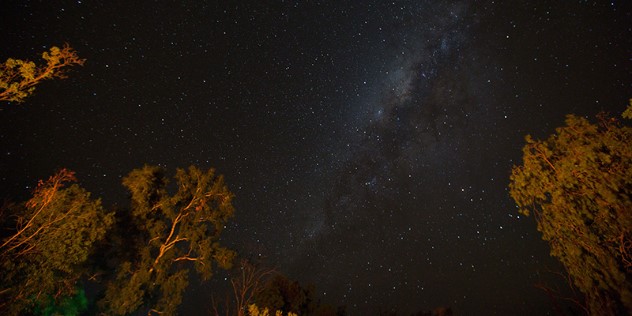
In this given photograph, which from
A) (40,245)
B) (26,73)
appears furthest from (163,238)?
(26,73)

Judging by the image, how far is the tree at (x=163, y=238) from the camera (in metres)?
14.4

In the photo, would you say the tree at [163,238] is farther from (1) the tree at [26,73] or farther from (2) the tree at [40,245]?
(1) the tree at [26,73]

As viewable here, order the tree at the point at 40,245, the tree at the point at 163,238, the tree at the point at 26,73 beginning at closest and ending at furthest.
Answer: the tree at the point at 26,73 → the tree at the point at 40,245 → the tree at the point at 163,238

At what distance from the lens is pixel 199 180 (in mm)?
16484

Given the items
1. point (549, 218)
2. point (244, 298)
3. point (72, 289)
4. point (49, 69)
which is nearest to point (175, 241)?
point (72, 289)

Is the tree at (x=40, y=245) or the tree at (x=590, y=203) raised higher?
the tree at (x=40, y=245)

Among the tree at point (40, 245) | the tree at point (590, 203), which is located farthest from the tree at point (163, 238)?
the tree at point (590, 203)

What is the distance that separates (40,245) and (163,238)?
21.6 feet

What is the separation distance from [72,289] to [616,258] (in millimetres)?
18831

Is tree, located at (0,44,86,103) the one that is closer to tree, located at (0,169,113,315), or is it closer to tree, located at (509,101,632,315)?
tree, located at (0,169,113,315)

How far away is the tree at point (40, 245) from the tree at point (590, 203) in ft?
46.5

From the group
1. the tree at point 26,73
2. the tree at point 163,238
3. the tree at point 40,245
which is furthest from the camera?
the tree at point 163,238

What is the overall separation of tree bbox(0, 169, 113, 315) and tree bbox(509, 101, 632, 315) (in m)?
14.2

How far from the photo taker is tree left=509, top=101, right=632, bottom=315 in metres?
7.73
